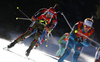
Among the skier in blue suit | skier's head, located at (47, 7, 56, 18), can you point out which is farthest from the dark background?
the skier in blue suit

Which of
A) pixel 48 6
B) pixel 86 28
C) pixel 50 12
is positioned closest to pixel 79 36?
pixel 86 28

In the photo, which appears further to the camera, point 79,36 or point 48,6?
point 48,6

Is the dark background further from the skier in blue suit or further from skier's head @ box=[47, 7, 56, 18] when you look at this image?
the skier in blue suit

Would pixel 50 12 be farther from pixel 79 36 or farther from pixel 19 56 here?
pixel 19 56

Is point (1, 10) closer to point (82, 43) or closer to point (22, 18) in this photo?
point (22, 18)

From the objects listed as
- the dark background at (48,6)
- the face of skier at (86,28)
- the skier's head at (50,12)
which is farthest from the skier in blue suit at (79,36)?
the skier's head at (50,12)

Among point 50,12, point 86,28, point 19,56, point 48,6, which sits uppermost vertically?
point 48,6

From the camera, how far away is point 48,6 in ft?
9.37

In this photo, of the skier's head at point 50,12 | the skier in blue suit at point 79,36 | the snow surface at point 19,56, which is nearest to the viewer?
the snow surface at point 19,56

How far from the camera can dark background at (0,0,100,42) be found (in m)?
2.85

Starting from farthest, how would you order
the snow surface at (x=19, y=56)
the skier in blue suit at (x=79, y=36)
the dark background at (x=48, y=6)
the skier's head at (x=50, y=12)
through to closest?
the dark background at (x=48, y=6), the skier's head at (x=50, y=12), the skier in blue suit at (x=79, y=36), the snow surface at (x=19, y=56)

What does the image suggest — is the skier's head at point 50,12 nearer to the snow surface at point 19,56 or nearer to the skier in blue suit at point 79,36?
the skier in blue suit at point 79,36

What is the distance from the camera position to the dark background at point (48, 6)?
2.85 meters

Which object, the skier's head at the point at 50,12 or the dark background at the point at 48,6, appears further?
the dark background at the point at 48,6
